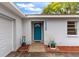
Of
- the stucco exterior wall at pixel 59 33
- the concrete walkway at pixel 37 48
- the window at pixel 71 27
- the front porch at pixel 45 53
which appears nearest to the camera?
the front porch at pixel 45 53

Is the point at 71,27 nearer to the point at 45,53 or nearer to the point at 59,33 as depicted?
the point at 59,33

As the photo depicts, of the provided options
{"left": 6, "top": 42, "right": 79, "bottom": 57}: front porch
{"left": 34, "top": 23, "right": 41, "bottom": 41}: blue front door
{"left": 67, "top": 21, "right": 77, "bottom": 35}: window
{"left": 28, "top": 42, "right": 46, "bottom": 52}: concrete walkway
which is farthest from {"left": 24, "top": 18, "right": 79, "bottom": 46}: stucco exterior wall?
{"left": 34, "top": 23, "right": 41, "bottom": 41}: blue front door

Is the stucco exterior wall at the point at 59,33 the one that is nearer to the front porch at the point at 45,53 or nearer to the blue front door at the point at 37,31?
the front porch at the point at 45,53

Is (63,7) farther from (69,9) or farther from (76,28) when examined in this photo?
(76,28)

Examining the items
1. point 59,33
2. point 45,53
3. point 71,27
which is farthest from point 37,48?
point 71,27

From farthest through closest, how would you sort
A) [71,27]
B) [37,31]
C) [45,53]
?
[37,31] < [71,27] < [45,53]

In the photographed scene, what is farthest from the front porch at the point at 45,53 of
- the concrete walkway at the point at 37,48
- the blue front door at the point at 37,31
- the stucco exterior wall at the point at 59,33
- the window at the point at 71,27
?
the blue front door at the point at 37,31

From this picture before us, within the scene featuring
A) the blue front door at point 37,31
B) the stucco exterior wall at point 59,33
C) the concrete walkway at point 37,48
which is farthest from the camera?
the blue front door at point 37,31

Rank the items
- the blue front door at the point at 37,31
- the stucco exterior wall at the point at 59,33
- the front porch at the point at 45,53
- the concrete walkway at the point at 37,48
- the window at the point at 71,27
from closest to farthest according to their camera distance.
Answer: the front porch at the point at 45,53 < the concrete walkway at the point at 37,48 < the stucco exterior wall at the point at 59,33 < the window at the point at 71,27 < the blue front door at the point at 37,31

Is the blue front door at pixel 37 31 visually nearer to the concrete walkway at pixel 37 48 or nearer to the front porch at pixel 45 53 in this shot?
the concrete walkway at pixel 37 48

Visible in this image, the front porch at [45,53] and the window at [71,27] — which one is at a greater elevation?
the window at [71,27]

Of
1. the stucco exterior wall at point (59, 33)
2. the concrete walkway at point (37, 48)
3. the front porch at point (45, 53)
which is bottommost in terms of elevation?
the front porch at point (45, 53)

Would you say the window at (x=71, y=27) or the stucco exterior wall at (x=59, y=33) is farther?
the window at (x=71, y=27)

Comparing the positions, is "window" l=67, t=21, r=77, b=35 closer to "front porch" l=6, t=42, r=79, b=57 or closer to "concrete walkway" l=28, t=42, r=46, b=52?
"concrete walkway" l=28, t=42, r=46, b=52
